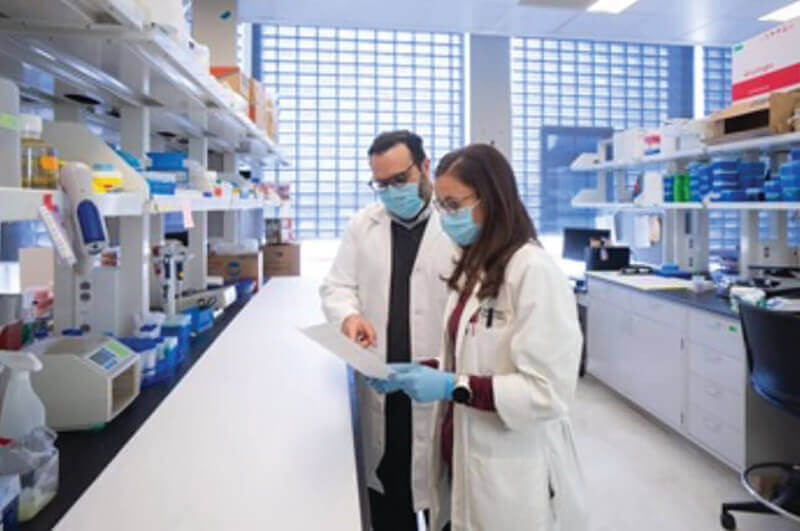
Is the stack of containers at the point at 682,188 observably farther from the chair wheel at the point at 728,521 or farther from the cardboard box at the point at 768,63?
the chair wheel at the point at 728,521

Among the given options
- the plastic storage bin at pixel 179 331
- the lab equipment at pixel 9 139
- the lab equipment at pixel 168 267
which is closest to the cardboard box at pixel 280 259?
the lab equipment at pixel 168 267

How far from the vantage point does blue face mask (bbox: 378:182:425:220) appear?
1.69m

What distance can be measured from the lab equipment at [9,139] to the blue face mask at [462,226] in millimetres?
828

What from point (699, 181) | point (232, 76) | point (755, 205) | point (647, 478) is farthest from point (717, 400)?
point (232, 76)

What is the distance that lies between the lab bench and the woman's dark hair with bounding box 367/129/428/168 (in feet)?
6.06

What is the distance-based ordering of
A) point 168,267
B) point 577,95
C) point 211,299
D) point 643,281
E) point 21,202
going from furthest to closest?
point 577,95 < point 643,281 < point 211,299 < point 168,267 < point 21,202

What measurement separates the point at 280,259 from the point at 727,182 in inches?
113

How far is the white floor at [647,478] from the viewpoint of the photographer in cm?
242

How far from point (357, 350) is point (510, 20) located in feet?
13.6

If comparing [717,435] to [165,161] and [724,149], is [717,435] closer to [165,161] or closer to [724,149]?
[724,149]

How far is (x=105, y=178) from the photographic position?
1.14m

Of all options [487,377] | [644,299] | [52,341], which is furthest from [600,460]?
[52,341]

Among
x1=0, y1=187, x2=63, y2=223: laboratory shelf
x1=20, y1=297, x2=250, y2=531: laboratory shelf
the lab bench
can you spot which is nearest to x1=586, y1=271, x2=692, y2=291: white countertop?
the lab bench

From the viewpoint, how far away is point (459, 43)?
18.2 feet
